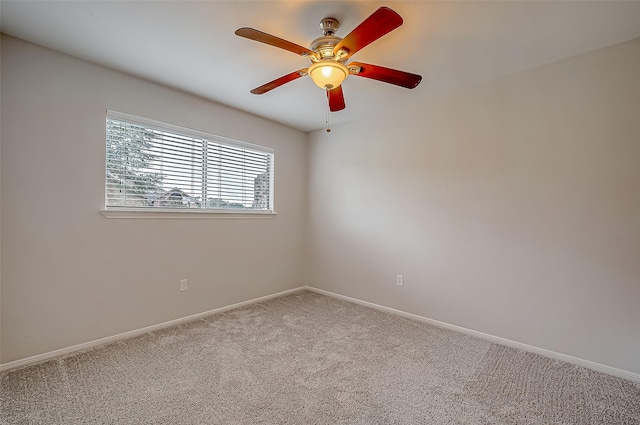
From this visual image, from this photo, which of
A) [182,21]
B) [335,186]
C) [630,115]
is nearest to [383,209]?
[335,186]

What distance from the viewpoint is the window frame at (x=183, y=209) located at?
2547mm

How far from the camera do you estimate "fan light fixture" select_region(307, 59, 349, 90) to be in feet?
5.77

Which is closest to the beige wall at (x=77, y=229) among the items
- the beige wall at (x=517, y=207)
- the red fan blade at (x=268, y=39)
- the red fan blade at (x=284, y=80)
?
the red fan blade at (x=284, y=80)

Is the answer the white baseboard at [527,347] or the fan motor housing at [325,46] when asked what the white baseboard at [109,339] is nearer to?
the white baseboard at [527,347]

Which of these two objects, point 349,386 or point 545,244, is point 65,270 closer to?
point 349,386

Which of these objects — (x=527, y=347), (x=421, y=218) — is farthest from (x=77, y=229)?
(x=527, y=347)

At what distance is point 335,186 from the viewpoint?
3967 mm

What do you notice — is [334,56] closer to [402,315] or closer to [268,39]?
[268,39]

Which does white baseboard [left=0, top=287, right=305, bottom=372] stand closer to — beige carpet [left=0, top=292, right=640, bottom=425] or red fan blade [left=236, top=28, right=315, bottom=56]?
beige carpet [left=0, top=292, right=640, bottom=425]

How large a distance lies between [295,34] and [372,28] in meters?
0.76

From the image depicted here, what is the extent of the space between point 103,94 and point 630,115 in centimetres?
400

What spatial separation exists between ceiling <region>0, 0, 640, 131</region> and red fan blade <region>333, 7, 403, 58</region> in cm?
31

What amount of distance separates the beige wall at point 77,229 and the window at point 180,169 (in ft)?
0.36

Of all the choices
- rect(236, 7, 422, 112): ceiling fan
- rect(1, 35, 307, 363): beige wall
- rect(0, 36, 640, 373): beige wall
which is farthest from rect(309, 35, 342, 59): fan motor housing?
rect(1, 35, 307, 363): beige wall
